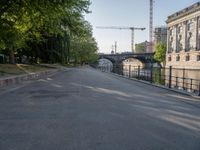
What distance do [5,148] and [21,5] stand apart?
18.0m

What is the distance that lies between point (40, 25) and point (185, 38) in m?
76.0

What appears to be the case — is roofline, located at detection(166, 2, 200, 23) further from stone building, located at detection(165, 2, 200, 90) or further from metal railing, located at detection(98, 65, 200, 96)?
metal railing, located at detection(98, 65, 200, 96)

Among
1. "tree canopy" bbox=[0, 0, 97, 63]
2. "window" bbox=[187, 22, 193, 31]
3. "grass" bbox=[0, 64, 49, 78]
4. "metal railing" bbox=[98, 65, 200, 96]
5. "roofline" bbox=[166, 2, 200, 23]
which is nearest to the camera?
"metal railing" bbox=[98, 65, 200, 96]

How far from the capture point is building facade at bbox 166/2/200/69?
305 ft

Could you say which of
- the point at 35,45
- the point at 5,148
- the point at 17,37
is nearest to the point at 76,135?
the point at 5,148

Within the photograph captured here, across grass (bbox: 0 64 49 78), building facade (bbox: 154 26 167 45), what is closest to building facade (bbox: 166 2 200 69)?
building facade (bbox: 154 26 167 45)

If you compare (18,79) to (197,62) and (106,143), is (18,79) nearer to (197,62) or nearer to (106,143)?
(106,143)

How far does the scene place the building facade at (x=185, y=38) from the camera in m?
92.9

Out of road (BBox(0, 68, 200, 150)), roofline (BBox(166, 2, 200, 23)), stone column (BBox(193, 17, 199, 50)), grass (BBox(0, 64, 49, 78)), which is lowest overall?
road (BBox(0, 68, 200, 150))

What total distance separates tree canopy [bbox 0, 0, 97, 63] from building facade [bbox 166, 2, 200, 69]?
1775 inches

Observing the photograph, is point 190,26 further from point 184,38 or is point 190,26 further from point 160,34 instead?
point 160,34

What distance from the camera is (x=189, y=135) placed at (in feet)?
23.8

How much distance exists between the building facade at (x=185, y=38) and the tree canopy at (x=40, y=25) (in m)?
45.1

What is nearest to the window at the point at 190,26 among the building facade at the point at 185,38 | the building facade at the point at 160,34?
the building facade at the point at 185,38
